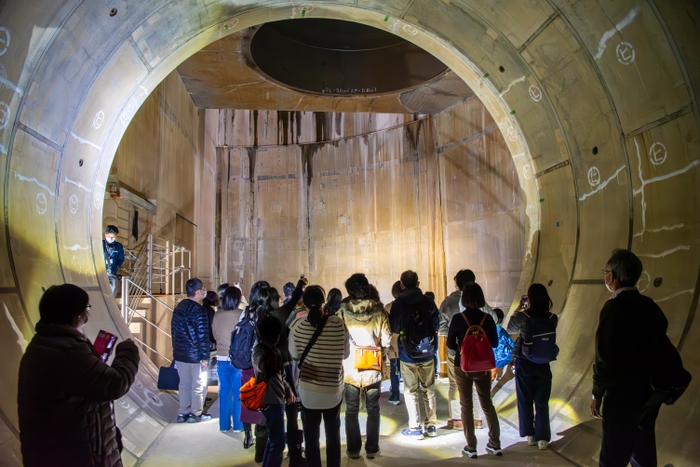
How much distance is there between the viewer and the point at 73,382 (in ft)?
6.89

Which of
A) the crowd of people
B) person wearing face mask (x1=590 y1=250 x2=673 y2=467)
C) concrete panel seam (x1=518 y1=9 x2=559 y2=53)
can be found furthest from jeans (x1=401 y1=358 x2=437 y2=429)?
concrete panel seam (x1=518 y1=9 x2=559 y2=53)

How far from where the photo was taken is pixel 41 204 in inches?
158

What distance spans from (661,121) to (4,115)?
4834 millimetres

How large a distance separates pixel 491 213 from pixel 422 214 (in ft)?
8.94

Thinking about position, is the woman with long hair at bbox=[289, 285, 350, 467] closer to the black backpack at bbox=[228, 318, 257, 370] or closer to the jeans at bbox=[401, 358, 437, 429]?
the black backpack at bbox=[228, 318, 257, 370]

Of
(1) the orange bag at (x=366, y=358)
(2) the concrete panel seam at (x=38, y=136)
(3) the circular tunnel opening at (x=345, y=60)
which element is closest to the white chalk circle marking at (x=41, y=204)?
(2) the concrete panel seam at (x=38, y=136)

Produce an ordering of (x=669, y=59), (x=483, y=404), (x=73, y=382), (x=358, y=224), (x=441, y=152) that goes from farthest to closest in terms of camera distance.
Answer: (x=358, y=224)
(x=441, y=152)
(x=483, y=404)
(x=669, y=59)
(x=73, y=382)

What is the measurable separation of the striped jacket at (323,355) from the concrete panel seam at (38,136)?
2517 millimetres

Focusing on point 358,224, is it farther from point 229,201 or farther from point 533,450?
point 533,450

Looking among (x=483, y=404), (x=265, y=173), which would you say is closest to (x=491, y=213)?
(x=483, y=404)

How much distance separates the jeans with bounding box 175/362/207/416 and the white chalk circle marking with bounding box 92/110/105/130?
256 centimetres

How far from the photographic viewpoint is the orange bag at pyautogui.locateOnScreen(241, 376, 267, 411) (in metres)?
3.26

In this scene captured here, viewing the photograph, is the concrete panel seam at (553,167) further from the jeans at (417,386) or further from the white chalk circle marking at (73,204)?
the white chalk circle marking at (73,204)

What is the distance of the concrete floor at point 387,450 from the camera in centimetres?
403
